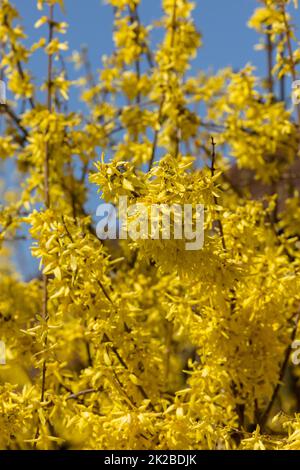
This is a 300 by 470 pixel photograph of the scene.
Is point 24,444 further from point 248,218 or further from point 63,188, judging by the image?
point 248,218

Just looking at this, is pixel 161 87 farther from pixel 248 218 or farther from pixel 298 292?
pixel 298 292

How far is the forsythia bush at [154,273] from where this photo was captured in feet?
9.78

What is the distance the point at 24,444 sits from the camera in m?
5.46

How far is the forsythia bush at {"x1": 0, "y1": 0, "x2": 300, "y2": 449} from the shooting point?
9.78 feet

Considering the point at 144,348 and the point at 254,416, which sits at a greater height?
the point at 144,348

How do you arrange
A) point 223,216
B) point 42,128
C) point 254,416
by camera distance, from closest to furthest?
point 223,216
point 254,416
point 42,128

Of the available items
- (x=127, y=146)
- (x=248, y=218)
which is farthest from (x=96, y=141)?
(x=248, y=218)

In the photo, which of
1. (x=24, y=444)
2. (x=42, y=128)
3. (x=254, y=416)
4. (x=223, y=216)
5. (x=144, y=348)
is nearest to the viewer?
(x=223, y=216)

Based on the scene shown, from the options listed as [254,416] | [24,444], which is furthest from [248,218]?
[24,444]

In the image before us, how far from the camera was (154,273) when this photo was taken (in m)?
5.75

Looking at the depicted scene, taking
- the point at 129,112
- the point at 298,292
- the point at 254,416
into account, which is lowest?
the point at 254,416

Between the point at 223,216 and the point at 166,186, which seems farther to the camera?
the point at 223,216

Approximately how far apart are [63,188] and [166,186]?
10.6 ft

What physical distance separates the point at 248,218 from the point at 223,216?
0.36 meters
